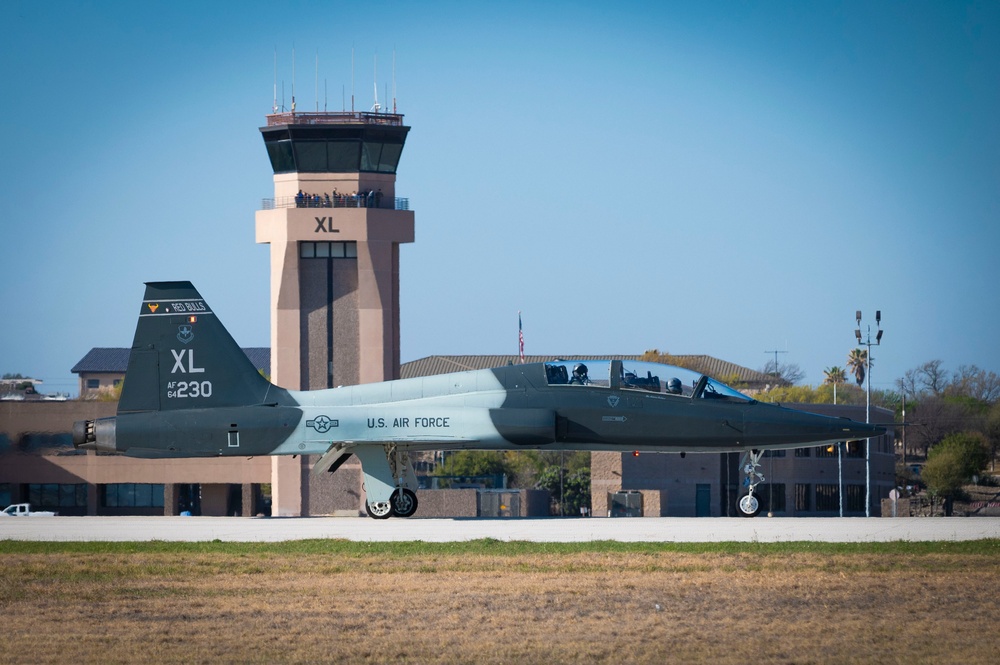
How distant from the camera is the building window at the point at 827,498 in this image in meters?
58.0

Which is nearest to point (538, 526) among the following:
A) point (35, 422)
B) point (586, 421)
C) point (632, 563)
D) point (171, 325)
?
point (586, 421)

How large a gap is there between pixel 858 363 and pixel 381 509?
105 meters

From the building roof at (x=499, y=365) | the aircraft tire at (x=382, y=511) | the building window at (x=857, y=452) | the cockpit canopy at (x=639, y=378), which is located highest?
the building roof at (x=499, y=365)

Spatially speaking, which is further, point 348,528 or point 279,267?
point 279,267

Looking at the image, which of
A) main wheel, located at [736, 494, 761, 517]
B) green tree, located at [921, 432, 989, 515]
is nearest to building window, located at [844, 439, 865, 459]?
green tree, located at [921, 432, 989, 515]

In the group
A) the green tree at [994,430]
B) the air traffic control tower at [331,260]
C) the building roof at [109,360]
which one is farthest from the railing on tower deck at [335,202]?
the building roof at [109,360]

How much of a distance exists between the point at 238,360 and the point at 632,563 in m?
12.8

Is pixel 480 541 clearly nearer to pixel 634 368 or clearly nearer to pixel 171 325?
pixel 634 368

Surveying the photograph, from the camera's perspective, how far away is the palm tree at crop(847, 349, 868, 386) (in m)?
123

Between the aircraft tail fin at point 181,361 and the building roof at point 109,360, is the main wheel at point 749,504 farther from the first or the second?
the building roof at point 109,360

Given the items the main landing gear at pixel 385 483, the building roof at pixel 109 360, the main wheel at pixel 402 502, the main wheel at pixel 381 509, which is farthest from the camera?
the building roof at pixel 109 360

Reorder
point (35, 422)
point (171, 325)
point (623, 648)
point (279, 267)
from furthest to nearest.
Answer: point (279, 267) < point (35, 422) < point (171, 325) < point (623, 648)

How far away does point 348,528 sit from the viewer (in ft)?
89.1

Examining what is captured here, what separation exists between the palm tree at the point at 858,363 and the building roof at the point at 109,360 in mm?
62374
